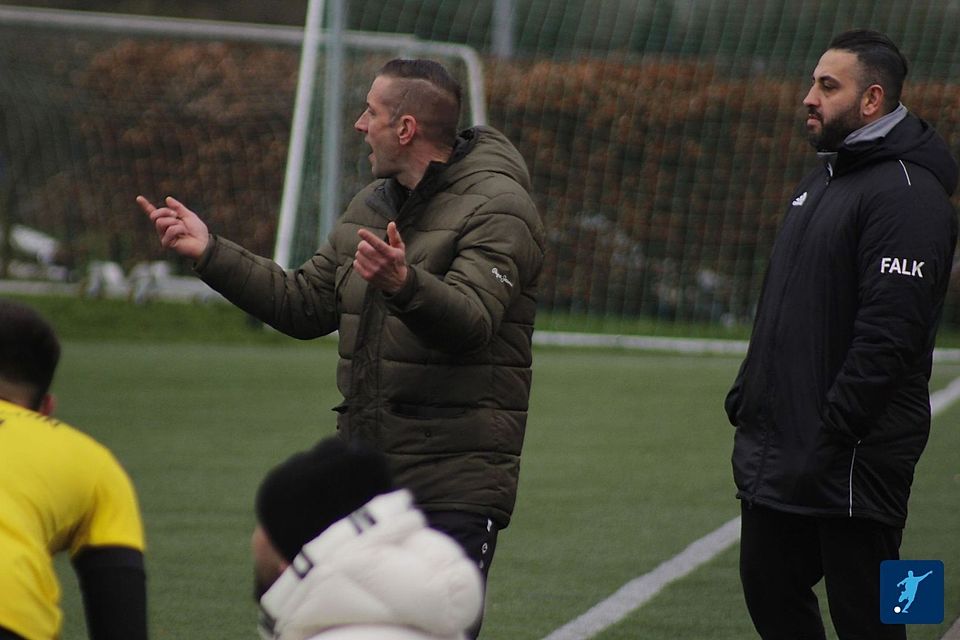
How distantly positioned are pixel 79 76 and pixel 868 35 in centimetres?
1785

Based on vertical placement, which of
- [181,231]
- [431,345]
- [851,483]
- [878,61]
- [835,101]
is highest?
[878,61]

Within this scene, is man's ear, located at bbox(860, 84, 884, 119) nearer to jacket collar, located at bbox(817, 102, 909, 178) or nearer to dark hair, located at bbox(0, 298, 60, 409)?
jacket collar, located at bbox(817, 102, 909, 178)

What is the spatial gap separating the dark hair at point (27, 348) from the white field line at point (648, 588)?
3130 mm

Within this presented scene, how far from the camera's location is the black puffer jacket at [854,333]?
4.09m

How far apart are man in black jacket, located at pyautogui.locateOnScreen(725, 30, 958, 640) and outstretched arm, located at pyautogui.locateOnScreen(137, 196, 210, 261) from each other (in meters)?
1.50

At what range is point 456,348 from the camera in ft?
13.2

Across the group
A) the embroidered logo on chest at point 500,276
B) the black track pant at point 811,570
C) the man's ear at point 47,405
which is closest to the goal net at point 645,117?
the black track pant at point 811,570

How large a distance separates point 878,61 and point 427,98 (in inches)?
46.3

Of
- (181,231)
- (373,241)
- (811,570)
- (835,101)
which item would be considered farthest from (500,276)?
(811,570)

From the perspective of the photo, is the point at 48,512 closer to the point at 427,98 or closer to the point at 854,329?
the point at 427,98

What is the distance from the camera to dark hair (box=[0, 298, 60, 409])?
3.18m

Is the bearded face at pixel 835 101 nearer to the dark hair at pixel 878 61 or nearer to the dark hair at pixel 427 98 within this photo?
the dark hair at pixel 878 61

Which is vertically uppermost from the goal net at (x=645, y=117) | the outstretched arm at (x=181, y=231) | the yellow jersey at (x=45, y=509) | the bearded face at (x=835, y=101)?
the bearded face at (x=835, y=101)

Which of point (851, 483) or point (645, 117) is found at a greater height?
point (851, 483)
